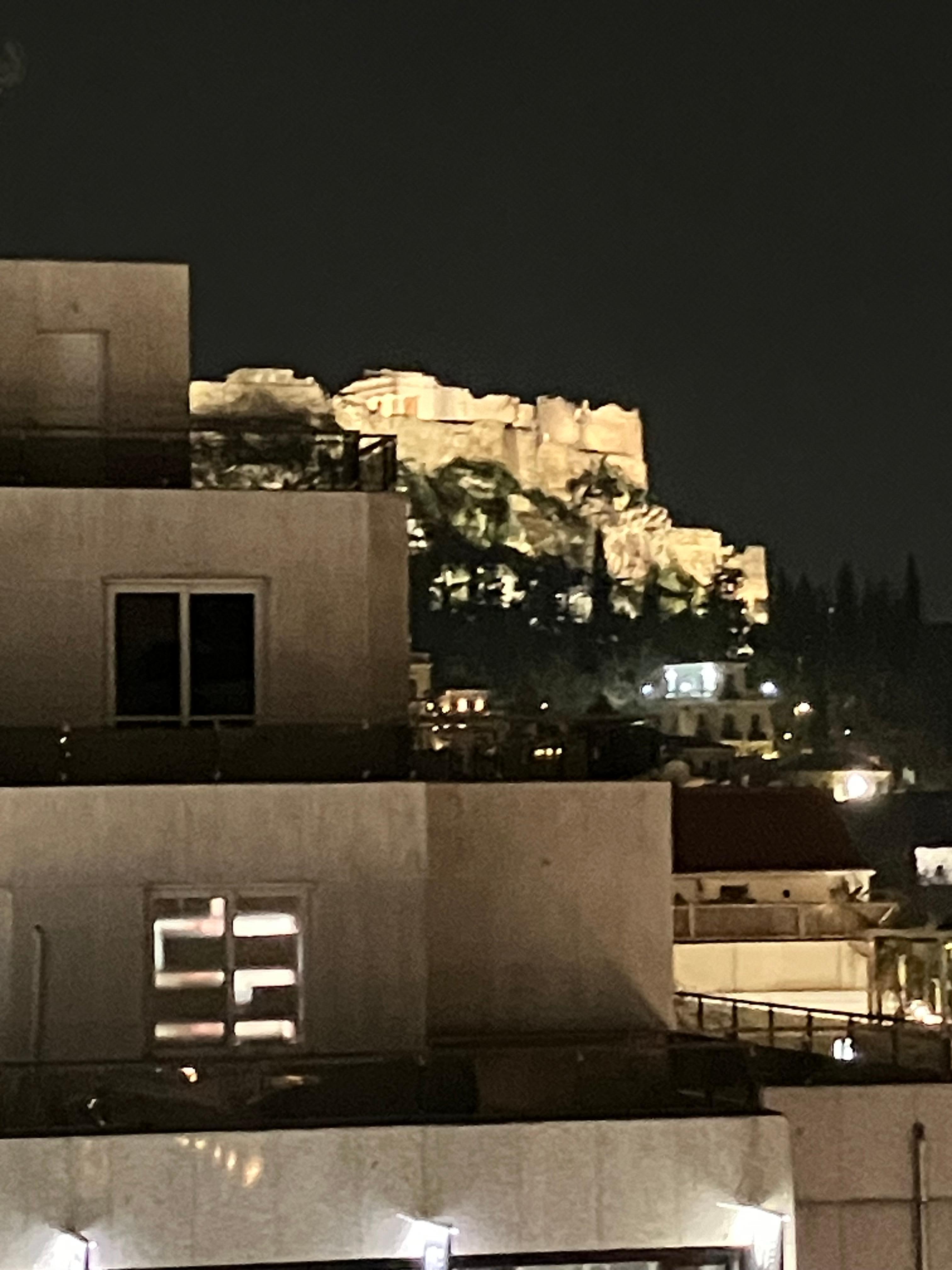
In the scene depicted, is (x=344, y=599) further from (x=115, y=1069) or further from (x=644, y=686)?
(x=644, y=686)

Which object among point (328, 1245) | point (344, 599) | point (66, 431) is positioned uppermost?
point (66, 431)

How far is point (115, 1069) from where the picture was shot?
13367 millimetres

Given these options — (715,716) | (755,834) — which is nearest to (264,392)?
(715,716)

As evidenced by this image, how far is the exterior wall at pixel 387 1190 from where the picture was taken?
42.3ft

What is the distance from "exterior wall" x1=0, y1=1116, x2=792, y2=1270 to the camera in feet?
42.3

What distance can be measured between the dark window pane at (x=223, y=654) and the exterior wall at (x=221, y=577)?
13 centimetres

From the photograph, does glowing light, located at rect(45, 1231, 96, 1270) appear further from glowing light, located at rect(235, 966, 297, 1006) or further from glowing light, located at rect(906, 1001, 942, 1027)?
glowing light, located at rect(906, 1001, 942, 1027)

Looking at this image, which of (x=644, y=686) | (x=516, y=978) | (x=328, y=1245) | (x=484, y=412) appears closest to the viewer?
(x=328, y=1245)

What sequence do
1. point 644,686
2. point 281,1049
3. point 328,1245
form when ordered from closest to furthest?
1. point 328,1245
2. point 281,1049
3. point 644,686

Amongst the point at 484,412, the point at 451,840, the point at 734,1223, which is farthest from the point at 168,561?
the point at 484,412

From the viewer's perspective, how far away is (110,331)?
1866 cm

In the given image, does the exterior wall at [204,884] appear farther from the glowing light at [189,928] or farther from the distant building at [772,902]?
the distant building at [772,902]

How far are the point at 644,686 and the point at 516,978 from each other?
5098 inches

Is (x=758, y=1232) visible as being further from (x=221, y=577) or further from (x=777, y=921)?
(x=777, y=921)
